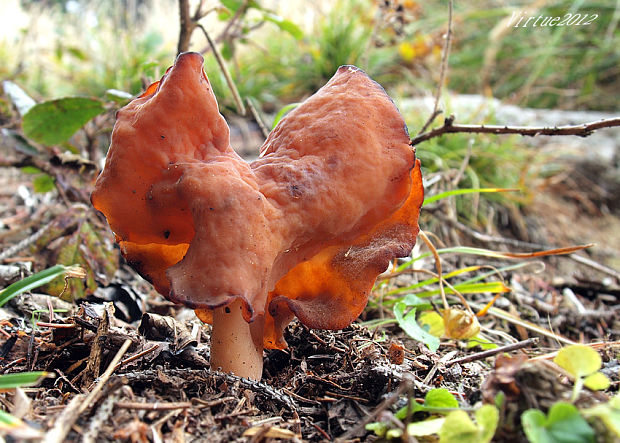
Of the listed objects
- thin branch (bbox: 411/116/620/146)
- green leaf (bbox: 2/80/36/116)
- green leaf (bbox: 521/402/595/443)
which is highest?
green leaf (bbox: 2/80/36/116)

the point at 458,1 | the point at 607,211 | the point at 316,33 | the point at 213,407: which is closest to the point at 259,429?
the point at 213,407

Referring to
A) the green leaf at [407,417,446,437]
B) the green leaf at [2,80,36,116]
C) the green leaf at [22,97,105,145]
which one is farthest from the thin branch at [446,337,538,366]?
the green leaf at [2,80,36,116]

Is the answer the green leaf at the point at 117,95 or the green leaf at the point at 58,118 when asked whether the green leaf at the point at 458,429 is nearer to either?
the green leaf at the point at 117,95

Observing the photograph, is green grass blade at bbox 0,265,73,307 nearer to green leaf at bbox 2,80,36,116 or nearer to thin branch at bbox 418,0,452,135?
green leaf at bbox 2,80,36,116

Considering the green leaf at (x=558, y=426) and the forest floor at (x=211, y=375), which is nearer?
the green leaf at (x=558, y=426)

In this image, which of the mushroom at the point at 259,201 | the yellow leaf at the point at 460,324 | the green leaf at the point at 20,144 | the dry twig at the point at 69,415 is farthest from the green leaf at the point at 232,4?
the dry twig at the point at 69,415

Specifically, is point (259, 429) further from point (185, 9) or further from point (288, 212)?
point (185, 9)
